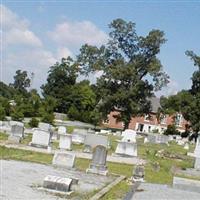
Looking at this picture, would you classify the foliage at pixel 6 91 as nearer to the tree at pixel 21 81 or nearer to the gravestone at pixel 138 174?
the tree at pixel 21 81

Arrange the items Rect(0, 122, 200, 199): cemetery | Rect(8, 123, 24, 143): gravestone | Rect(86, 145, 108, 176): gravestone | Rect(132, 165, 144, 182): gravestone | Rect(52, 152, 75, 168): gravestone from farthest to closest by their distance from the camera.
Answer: Rect(8, 123, 24, 143): gravestone < Rect(52, 152, 75, 168): gravestone < Rect(86, 145, 108, 176): gravestone < Rect(132, 165, 144, 182): gravestone < Rect(0, 122, 200, 199): cemetery

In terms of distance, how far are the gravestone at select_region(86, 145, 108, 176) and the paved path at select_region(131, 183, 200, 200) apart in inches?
139

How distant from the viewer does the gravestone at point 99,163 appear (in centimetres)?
1770

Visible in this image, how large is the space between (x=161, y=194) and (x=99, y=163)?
5.32m

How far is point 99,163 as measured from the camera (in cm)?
1788

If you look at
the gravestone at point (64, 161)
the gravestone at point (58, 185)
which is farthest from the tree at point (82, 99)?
the gravestone at point (58, 185)

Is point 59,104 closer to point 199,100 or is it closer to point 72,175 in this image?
point 199,100

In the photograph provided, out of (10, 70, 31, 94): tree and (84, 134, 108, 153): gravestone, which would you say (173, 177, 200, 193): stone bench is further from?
(10, 70, 31, 94): tree

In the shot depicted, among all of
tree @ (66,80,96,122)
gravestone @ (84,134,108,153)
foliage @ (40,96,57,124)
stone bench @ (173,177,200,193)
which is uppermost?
tree @ (66,80,96,122)

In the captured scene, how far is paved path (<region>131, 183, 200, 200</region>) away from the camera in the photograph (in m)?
12.2

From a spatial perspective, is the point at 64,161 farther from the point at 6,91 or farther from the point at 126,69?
the point at 6,91

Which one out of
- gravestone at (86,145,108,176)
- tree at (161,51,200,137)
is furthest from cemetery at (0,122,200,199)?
tree at (161,51,200,137)

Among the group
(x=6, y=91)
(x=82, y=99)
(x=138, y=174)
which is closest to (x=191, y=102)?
(x=82, y=99)

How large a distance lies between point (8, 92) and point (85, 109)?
37.3 metres
